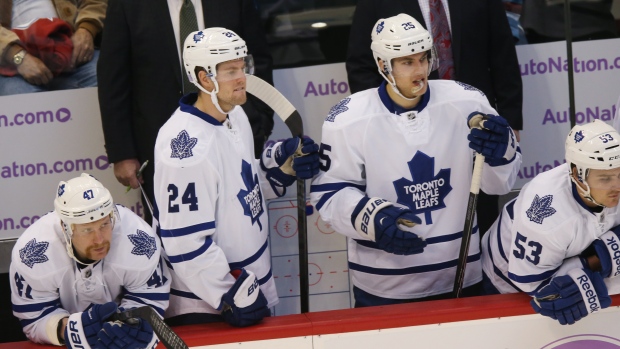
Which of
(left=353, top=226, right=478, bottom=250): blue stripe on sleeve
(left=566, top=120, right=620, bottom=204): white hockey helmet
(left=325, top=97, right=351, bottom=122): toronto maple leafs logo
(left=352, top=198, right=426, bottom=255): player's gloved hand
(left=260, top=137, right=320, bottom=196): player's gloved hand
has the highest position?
(left=325, top=97, right=351, bottom=122): toronto maple leafs logo

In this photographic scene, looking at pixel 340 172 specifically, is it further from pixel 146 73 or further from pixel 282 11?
pixel 282 11

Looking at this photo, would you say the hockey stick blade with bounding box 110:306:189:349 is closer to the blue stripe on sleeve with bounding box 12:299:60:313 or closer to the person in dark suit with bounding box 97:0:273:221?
the blue stripe on sleeve with bounding box 12:299:60:313

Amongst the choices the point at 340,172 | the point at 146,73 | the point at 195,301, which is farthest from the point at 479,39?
the point at 195,301

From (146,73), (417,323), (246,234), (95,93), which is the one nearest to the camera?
(417,323)

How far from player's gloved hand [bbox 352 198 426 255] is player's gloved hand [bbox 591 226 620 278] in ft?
1.71

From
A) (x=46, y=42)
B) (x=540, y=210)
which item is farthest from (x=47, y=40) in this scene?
(x=540, y=210)

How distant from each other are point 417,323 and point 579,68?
6.46ft

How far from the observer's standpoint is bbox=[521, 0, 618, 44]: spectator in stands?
426 centimetres

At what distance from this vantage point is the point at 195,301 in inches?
119

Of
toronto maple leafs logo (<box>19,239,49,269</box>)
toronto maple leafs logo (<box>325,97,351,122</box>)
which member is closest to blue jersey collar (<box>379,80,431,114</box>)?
toronto maple leafs logo (<box>325,97,351,122</box>)

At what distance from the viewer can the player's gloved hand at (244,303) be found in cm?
280

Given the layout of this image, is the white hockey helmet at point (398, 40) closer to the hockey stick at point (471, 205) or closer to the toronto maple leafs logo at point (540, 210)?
the hockey stick at point (471, 205)

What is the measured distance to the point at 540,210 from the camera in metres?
2.79

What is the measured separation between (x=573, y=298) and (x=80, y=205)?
1377mm
